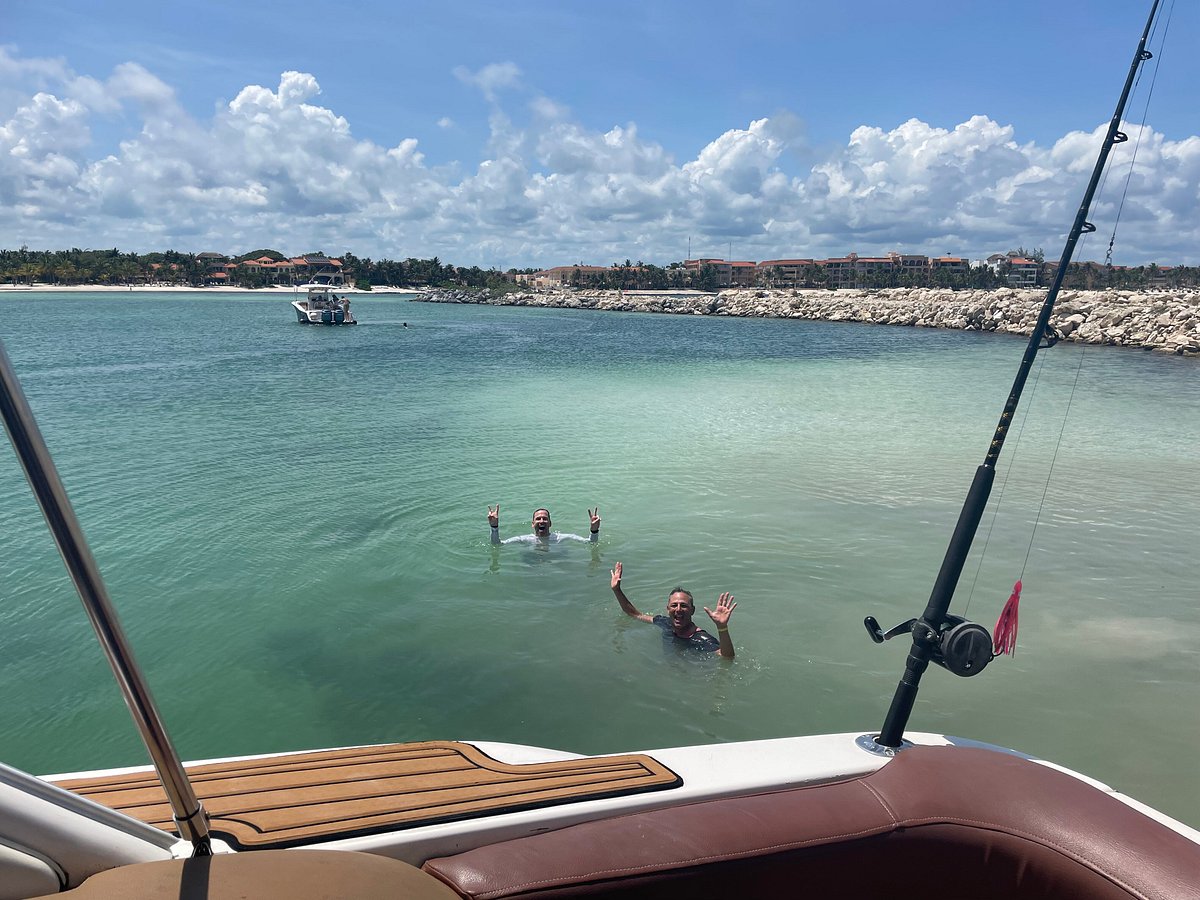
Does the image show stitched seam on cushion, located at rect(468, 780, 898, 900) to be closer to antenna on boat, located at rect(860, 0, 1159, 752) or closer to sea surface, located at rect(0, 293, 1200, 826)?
antenna on boat, located at rect(860, 0, 1159, 752)

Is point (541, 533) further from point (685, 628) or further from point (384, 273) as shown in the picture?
point (384, 273)

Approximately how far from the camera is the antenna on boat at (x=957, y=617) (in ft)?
11.5

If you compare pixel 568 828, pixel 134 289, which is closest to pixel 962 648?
pixel 568 828

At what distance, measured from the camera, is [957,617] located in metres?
3.69

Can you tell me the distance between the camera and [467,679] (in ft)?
21.8

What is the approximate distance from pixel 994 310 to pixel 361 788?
236ft

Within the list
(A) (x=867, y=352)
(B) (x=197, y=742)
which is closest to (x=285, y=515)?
(B) (x=197, y=742)

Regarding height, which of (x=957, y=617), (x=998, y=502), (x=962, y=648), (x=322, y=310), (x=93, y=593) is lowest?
(x=998, y=502)

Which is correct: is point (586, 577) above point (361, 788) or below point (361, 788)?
below

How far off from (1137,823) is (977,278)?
5673 inches

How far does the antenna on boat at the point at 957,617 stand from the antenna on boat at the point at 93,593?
281cm

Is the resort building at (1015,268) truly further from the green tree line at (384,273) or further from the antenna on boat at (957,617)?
the antenna on boat at (957,617)

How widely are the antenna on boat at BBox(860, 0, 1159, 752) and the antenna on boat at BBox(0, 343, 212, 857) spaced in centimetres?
281

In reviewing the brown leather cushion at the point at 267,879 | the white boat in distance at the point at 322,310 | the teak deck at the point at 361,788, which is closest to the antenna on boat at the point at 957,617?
the teak deck at the point at 361,788
